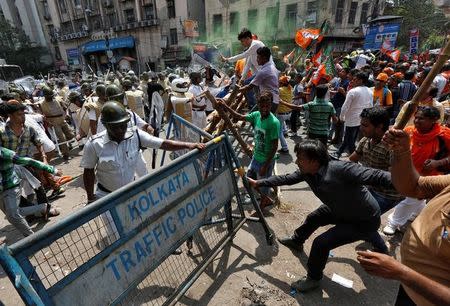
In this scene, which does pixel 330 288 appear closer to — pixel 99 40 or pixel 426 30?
pixel 426 30

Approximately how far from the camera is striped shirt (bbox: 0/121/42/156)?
3816 mm

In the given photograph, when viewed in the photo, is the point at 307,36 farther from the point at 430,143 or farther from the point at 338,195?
the point at 338,195

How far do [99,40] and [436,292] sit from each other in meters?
46.6

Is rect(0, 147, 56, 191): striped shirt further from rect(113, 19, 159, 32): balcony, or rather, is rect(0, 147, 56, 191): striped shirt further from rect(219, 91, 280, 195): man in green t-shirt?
rect(113, 19, 159, 32): balcony

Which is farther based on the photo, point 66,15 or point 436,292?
point 66,15

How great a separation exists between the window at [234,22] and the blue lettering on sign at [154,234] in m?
31.5

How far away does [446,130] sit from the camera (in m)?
3.00

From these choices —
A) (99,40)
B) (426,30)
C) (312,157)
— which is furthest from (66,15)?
(312,157)

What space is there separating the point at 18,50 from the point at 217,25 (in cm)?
3164

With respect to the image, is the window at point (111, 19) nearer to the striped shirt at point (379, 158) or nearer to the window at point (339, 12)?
the window at point (339, 12)

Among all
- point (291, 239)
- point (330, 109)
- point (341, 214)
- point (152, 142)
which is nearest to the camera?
point (341, 214)

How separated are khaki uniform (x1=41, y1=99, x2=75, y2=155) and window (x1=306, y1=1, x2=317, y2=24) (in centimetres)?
2552

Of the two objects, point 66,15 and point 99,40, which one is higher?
point 66,15

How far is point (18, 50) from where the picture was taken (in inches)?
1558
